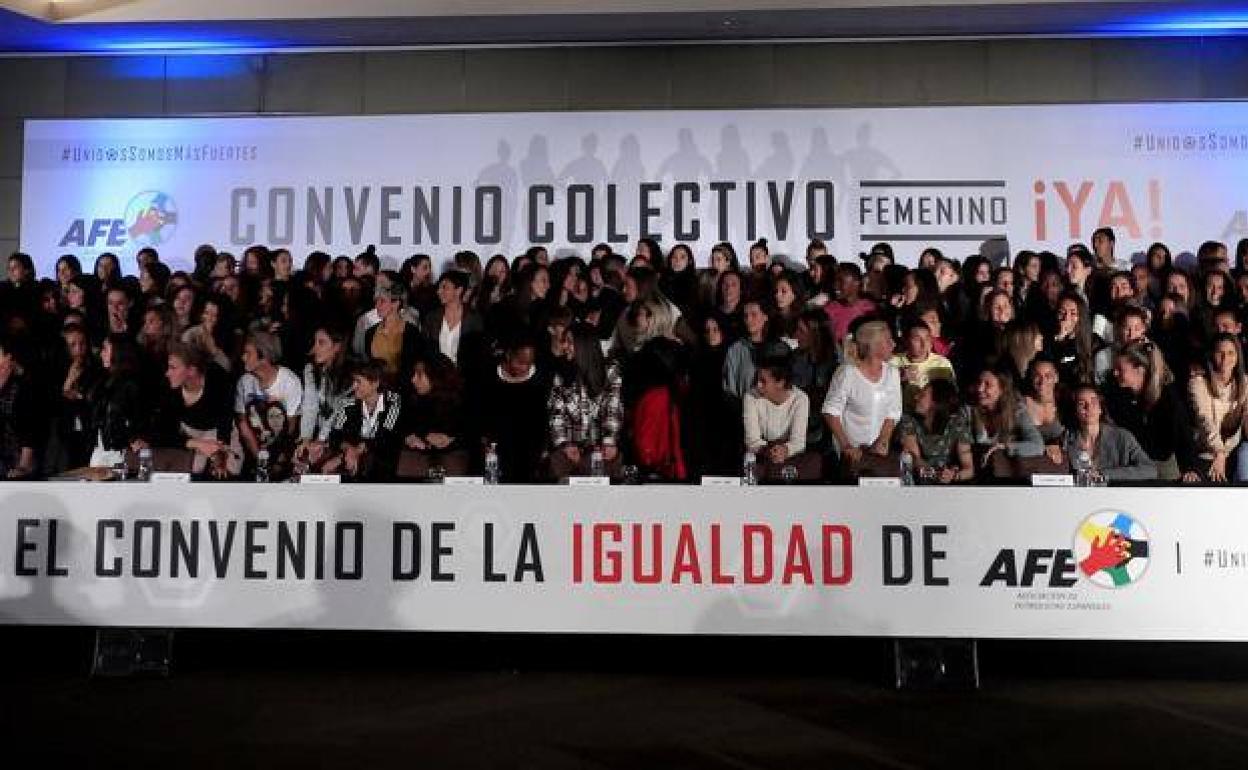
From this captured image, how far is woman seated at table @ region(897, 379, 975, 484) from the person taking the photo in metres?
5.35

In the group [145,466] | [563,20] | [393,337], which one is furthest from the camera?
[563,20]

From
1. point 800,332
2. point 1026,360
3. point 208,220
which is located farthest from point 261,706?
point 208,220

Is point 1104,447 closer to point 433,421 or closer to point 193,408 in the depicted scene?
point 433,421

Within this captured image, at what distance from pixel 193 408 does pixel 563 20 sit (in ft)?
10.6

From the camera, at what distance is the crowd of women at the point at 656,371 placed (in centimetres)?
541

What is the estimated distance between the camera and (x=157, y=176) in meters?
7.66

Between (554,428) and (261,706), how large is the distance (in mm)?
2111

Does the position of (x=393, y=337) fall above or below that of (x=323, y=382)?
above

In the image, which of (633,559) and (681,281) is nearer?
(633,559)

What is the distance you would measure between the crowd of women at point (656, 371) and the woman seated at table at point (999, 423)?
0.01 metres

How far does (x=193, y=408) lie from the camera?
5770 millimetres

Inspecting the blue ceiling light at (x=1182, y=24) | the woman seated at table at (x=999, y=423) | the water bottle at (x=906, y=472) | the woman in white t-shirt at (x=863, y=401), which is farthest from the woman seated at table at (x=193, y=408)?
the blue ceiling light at (x=1182, y=24)

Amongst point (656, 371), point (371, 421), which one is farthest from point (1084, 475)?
point (371, 421)

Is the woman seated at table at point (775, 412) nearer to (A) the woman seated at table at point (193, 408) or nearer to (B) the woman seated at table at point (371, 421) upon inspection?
(B) the woman seated at table at point (371, 421)
